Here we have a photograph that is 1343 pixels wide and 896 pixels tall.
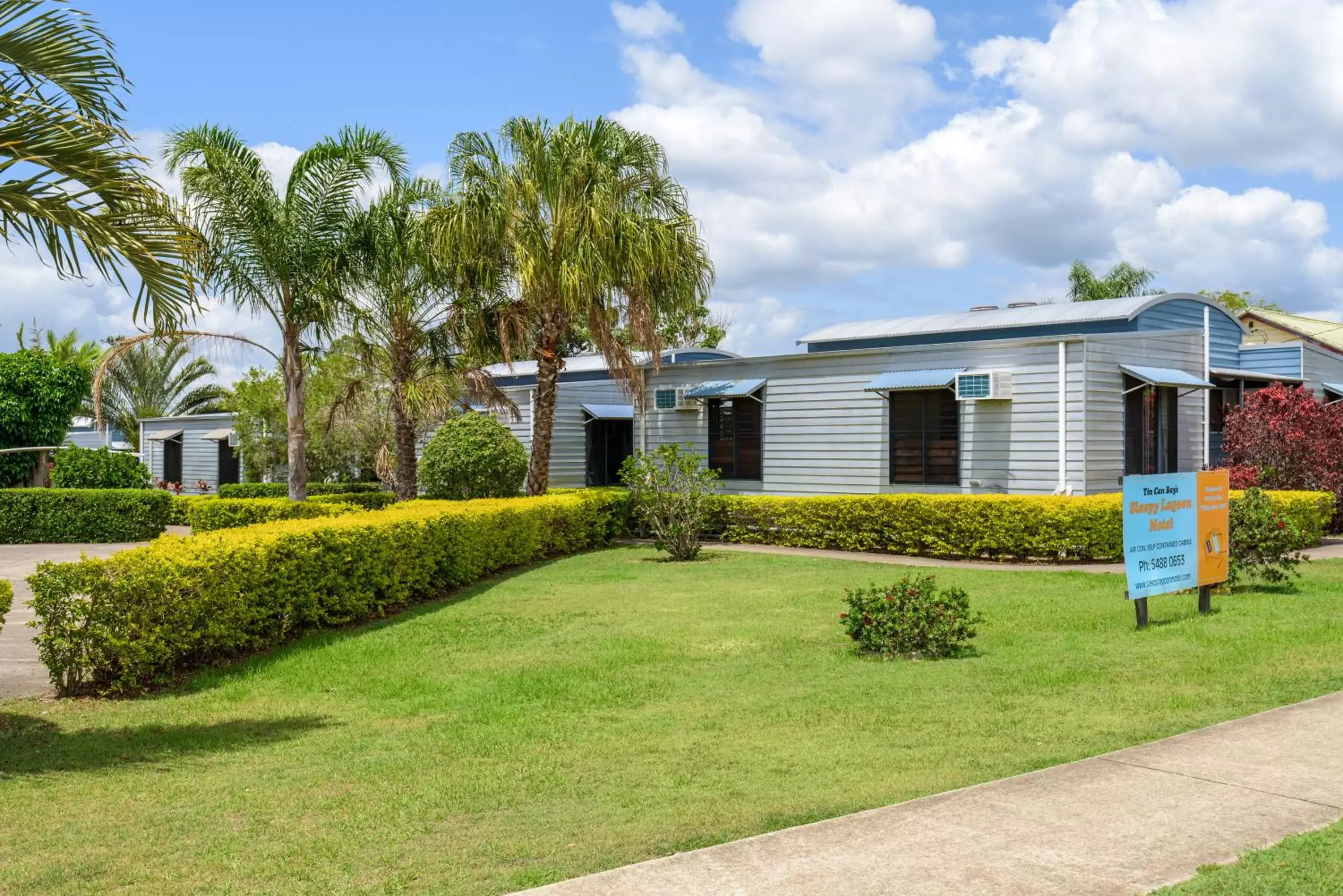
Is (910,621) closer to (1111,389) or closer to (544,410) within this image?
(1111,389)

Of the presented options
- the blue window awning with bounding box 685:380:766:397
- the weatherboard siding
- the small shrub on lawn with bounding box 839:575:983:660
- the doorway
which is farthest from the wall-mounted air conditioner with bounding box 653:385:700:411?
the small shrub on lawn with bounding box 839:575:983:660

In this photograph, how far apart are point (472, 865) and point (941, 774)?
2.25 meters

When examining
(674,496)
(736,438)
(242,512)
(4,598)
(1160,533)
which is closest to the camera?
(4,598)

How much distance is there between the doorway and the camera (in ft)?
80.9

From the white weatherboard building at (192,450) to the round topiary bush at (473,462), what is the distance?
49.3ft

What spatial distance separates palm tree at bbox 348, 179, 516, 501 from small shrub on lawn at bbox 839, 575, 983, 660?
11939mm

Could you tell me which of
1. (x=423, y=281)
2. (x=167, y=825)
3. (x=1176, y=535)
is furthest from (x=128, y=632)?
(x=423, y=281)

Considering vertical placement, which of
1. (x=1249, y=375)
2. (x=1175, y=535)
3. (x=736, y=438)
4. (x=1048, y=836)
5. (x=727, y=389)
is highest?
(x=1249, y=375)

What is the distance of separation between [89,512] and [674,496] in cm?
1298

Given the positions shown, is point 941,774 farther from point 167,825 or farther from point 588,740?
point 167,825

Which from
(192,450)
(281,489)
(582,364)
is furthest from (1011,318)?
(192,450)

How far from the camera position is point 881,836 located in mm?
4391

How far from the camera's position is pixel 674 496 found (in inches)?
666

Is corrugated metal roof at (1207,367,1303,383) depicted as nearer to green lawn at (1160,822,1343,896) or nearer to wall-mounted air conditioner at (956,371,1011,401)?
wall-mounted air conditioner at (956,371,1011,401)
